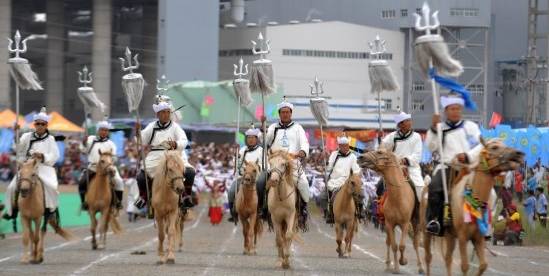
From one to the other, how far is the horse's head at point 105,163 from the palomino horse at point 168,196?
4.54m

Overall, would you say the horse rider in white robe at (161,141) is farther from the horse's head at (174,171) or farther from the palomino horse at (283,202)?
the palomino horse at (283,202)

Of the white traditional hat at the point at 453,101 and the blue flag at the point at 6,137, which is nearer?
the white traditional hat at the point at 453,101

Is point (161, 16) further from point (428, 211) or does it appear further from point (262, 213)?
point (428, 211)

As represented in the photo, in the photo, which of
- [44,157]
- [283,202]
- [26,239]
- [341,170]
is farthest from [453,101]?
[341,170]

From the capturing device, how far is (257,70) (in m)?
26.7

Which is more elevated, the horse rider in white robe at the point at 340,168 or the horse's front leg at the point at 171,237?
the horse rider in white robe at the point at 340,168

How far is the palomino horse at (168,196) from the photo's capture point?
2192 centimetres

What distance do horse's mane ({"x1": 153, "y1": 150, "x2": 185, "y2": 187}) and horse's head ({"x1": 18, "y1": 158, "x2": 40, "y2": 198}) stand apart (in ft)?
6.81

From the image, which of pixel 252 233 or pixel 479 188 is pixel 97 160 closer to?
pixel 252 233

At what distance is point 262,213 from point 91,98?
11.1m

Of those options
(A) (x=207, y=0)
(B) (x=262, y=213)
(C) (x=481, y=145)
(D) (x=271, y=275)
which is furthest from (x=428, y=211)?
(A) (x=207, y=0)

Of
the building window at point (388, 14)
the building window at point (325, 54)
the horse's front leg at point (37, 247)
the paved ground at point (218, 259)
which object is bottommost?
the paved ground at point (218, 259)

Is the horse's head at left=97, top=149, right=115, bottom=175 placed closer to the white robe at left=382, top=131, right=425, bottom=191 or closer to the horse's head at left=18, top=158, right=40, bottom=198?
the horse's head at left=18, top=158, right=40, bottom=198

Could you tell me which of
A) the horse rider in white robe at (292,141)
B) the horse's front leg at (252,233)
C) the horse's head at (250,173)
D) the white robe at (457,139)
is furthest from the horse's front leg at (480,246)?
the horse's front leg at (252,233)
